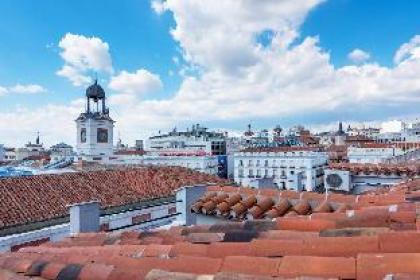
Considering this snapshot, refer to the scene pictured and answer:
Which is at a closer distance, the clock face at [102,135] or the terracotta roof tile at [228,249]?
the terracotta roof tile at [228,249]

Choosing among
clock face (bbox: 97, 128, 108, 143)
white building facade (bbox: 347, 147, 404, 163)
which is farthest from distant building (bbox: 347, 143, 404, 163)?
clock face (bbox: 97, 128, 108, 143)

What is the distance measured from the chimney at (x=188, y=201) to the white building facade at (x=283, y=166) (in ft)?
137

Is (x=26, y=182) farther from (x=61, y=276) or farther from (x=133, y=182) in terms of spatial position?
(x=61, y=276)

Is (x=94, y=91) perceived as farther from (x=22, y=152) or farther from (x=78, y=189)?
(x=22, y=152)

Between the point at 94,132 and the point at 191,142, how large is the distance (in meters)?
40.3

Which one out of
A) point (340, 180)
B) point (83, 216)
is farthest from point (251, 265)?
point (340, 180)

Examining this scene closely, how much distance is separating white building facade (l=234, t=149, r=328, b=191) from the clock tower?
17.6 metres

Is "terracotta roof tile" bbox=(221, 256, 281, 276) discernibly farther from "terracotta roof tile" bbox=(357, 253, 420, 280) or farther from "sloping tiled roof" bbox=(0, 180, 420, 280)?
"terracotta roof tile" bbox=(357, 253, 420, 280)

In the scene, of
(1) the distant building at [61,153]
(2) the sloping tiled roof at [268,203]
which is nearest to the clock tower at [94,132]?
(1) the distant building at [61,153]

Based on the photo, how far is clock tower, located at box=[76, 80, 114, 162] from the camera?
159 ft

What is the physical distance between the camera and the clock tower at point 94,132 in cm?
4859

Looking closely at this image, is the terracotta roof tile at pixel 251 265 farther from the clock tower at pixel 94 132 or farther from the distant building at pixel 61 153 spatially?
the distant building at pixel 61 153

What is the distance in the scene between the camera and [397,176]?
16484 millimetres

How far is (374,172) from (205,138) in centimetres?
7124
